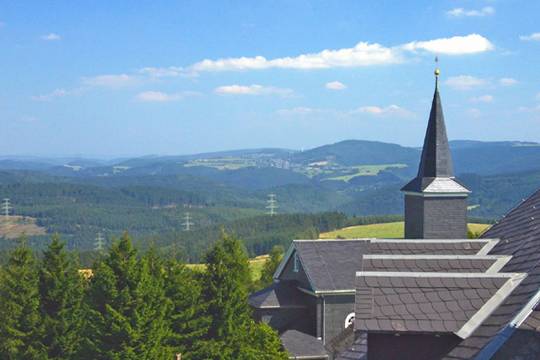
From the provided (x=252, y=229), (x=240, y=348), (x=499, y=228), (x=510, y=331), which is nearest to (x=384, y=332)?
(x=510, y=331)

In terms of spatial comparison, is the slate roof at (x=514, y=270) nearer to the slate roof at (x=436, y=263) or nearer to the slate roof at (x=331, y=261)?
the slate roof at (x=436, y=263)

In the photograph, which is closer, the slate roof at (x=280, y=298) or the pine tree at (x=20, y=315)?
the pine tree at (x=20, y=315)

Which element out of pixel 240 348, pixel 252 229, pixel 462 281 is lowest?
pixel 252 229

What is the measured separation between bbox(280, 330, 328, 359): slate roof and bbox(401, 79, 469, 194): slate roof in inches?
387

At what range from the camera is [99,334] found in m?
25.4

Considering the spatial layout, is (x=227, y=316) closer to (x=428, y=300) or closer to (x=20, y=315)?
(x=20, y=315)

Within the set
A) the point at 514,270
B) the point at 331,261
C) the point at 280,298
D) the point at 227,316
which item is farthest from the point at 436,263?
the point at 280,298

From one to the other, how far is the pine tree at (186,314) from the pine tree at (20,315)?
19.9ft

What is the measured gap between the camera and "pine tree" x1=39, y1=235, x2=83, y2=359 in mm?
30078

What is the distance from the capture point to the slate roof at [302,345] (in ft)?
109

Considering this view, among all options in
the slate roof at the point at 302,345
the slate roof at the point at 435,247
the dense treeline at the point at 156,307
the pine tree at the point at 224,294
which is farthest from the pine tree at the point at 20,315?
the slate roof at the point at 435,247

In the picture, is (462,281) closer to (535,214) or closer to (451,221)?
(535,214)

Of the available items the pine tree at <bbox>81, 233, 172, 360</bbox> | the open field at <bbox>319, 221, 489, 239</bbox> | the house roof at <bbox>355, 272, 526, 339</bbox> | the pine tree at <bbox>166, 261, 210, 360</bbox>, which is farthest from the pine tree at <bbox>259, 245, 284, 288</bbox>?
the open field at <bbox>319, 221, 489, 239</bbox>

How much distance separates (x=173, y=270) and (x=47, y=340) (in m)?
6.68
